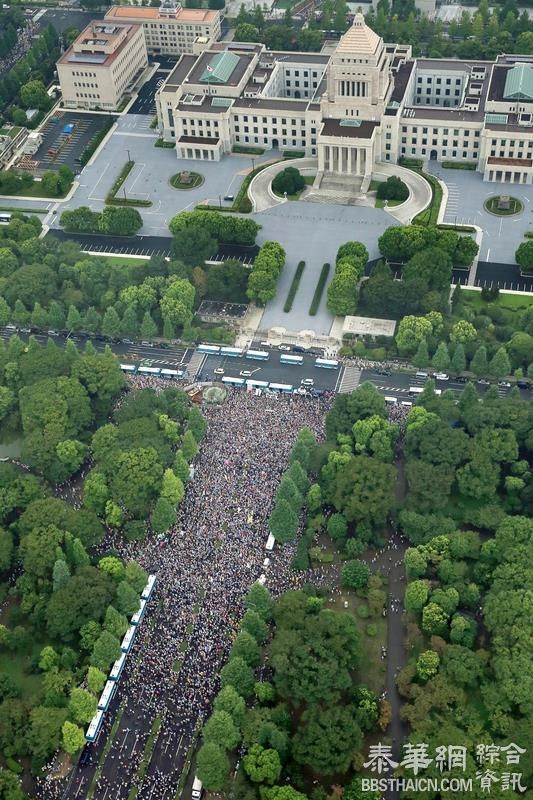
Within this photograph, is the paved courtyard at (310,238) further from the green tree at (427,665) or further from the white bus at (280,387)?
the green tree at (427,665)

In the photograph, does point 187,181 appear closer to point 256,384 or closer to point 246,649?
point 256,384

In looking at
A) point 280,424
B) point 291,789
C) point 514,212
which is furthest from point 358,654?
point 514,212

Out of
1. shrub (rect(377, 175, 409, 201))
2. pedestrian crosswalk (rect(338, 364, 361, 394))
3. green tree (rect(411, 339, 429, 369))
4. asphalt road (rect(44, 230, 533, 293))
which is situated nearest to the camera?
green tree (rect(411, 339, 429, 369))

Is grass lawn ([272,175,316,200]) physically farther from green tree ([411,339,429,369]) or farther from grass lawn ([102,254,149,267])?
green tree ([411,339,429,369])

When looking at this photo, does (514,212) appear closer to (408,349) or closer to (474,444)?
(408,349)

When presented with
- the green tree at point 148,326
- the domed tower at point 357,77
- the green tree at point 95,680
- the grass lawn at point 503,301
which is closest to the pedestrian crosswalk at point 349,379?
the grass lawn at point 503,301

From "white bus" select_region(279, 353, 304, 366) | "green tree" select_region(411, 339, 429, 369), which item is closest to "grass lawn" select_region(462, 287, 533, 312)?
"green tree" select_region(411, 339, 429, 369)
